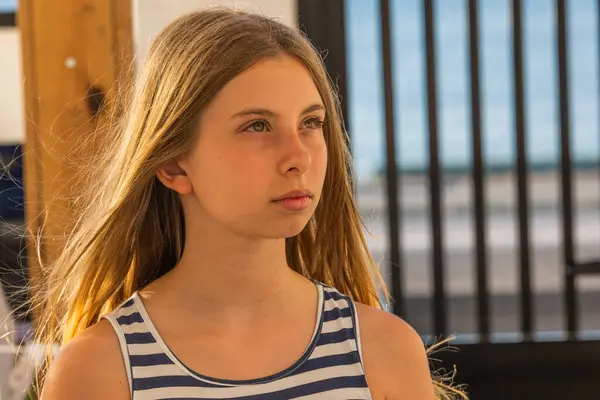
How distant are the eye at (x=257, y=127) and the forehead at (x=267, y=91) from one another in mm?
17

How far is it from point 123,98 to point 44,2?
762 mm

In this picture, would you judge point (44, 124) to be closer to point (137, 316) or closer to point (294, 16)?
point (294, 16)

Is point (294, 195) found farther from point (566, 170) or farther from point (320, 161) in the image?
point (566, 170)

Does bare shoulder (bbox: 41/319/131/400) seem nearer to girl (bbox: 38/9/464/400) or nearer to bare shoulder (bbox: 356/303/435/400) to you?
girl (bbox: 38/9/464/400)

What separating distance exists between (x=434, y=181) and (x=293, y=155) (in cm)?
121

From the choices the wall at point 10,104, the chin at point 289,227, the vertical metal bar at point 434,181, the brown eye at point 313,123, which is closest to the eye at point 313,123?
the brown eye at point 313,123

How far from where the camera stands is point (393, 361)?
1.01m

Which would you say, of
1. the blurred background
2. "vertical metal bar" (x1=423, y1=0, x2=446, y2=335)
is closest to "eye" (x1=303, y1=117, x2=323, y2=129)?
the blurred background

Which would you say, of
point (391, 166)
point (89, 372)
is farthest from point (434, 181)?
point (89, 372)

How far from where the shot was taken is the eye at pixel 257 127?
0.95m

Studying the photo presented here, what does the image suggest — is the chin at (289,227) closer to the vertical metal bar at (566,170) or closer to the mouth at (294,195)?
the mouth at (294,195)

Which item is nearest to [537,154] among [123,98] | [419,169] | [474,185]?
[419,169]

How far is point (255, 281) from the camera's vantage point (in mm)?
A: 1008

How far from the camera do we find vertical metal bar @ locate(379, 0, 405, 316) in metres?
2.06
